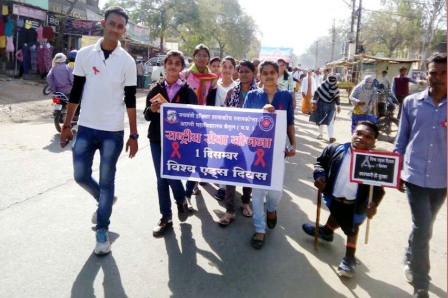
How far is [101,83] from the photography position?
11.1 ft

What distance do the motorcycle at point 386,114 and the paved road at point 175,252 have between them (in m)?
5.61

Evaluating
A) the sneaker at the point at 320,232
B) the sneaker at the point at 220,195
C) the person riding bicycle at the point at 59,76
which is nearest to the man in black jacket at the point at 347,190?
the sneaker at the point at 320,232

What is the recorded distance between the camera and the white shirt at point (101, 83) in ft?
11.1

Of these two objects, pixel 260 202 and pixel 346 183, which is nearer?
pixel 346 183

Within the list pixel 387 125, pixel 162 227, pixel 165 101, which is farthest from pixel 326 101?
pixel 162 227

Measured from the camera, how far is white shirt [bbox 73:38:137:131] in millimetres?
3395

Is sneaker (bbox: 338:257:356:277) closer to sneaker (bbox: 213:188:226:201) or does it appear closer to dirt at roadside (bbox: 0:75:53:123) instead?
sneaker (bbox: 213:188:226:201)

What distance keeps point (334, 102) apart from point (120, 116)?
6818 mm

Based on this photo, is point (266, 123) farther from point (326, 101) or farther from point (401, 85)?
point (401, 85)

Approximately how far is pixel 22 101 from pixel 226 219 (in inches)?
444

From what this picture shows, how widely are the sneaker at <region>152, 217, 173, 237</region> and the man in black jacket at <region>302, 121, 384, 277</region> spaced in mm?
1560

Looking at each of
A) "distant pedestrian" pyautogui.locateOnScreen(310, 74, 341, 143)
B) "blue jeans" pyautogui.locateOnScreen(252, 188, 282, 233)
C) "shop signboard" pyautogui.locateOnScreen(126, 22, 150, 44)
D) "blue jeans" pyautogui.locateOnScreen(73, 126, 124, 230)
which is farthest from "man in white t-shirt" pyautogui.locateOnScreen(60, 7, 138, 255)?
"shop signboard" pyautogui.locateOnScreen(126, 22, 150, 44)

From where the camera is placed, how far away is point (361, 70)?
949 inches

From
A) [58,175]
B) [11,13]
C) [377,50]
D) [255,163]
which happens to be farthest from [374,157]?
[377,50]
